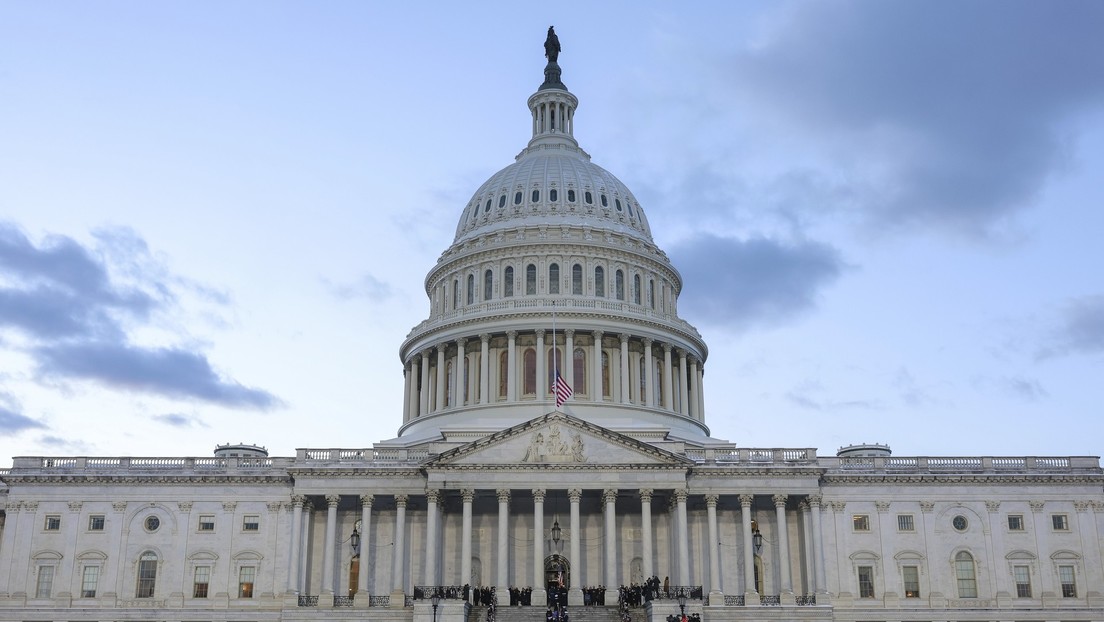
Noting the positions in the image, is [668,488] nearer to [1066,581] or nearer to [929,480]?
[929,480]

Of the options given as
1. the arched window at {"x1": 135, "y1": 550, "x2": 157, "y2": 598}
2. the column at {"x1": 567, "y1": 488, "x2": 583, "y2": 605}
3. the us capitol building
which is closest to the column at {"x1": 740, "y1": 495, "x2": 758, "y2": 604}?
the us capitol building

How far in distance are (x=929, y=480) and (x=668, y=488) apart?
18007 mm

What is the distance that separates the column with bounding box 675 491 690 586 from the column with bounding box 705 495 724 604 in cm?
176

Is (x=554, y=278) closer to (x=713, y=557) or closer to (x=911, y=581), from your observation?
(x=713, y=557)

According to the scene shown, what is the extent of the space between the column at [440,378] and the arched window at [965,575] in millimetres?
38987

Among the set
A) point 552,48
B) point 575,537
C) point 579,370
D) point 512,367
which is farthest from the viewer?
point 552,48

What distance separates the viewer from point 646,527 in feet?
232

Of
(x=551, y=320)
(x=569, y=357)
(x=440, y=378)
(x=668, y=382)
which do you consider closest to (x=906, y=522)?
(x=668, y=382)

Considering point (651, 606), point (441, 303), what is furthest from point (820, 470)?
point (441, 303)

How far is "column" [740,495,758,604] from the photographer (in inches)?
2726

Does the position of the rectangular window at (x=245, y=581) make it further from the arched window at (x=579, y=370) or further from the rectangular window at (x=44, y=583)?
the arched window at (x=579, y=370)

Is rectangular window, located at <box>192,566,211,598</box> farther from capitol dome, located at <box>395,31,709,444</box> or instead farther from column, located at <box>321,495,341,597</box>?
capitol dome, located at <box>395,31,709,444</box>

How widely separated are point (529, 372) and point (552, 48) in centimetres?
3633

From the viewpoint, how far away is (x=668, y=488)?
7019 centimetres
